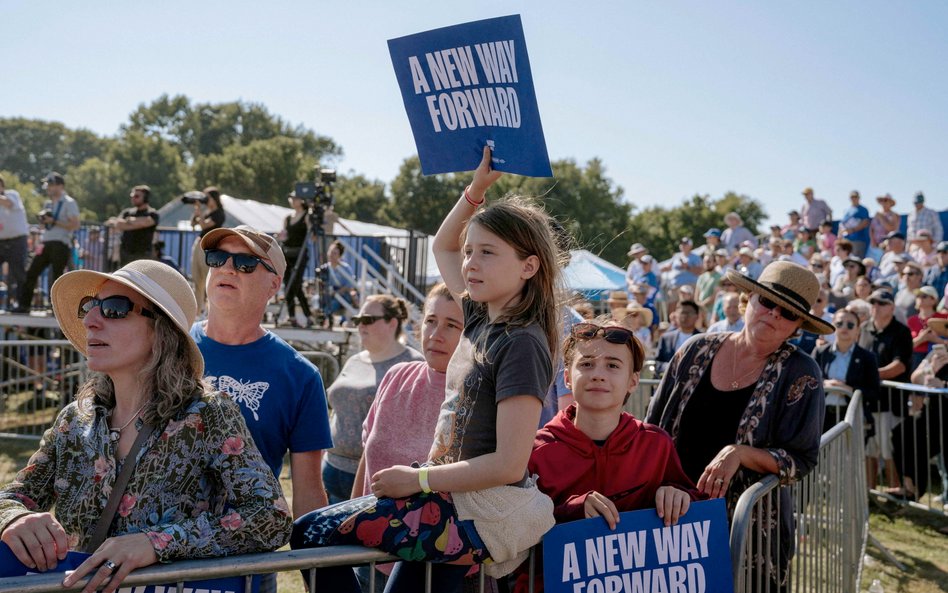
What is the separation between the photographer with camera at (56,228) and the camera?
1265cm

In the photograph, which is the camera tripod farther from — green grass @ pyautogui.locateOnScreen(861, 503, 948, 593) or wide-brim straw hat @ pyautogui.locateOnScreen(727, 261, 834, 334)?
wide-brim straw hat @ pyautogui.locateOnScreen(727, 261, 834, 334)

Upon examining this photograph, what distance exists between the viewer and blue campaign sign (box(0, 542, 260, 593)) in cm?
207

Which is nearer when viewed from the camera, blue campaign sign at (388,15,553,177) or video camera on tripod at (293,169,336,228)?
blue campaign sign at (388,15,553,177)

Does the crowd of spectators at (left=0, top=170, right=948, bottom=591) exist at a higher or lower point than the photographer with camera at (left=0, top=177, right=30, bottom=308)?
lower

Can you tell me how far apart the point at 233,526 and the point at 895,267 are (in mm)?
12292

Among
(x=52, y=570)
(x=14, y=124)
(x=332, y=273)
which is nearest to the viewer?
(x=52, y=570)

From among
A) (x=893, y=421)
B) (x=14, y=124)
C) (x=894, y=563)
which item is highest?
(x=14, y=124)

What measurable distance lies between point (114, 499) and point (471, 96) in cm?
175

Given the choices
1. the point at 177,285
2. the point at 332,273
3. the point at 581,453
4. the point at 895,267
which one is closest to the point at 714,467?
the point at 581,453

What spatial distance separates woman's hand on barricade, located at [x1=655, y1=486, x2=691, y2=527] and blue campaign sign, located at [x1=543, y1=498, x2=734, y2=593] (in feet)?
0.08

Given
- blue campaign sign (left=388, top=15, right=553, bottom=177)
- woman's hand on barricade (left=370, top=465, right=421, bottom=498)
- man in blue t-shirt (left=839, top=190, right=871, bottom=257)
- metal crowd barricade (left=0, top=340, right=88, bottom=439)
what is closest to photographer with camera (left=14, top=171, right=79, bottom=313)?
metal crowd barricade (left=0, top=340, right=88, bottom=439)

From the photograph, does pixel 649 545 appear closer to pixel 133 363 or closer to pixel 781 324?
pixel 781 324

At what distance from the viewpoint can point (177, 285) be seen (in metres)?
2.64

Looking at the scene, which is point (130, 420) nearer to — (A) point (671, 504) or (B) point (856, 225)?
(A) point (671, 504)
